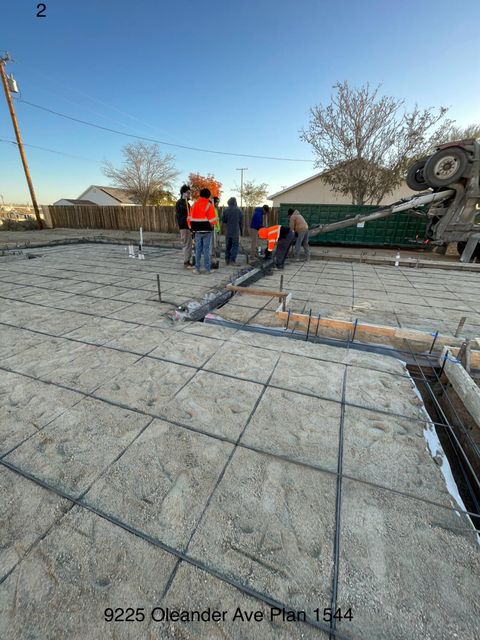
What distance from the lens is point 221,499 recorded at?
51.8 inches

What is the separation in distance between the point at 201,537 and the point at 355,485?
80 cm

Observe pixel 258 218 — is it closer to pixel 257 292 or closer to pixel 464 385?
pixel 257 292

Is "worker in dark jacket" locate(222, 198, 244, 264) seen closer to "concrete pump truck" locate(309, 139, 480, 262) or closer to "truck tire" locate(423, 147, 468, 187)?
"concrete pump truck" locate(309, 139, 480, 262)

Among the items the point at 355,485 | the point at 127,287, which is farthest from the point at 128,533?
the point at 127,287

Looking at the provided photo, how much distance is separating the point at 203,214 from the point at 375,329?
3.30 meters

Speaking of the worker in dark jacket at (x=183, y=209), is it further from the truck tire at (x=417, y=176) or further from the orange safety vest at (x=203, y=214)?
the truck tire at (x=417, y=176)

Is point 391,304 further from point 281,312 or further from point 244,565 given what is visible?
point 244,565

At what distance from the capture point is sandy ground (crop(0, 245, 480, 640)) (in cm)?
96

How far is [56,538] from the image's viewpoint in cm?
115

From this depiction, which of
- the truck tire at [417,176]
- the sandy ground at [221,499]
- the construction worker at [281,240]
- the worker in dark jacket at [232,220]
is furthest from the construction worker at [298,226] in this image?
the sandy ground at [221,499]

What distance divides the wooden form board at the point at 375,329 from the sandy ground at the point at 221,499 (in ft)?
1.84

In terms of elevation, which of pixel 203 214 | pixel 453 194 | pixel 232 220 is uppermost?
pixel 453 194

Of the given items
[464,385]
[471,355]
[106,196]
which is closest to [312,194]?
[471,355]

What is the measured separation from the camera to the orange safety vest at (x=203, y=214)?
182 inches
